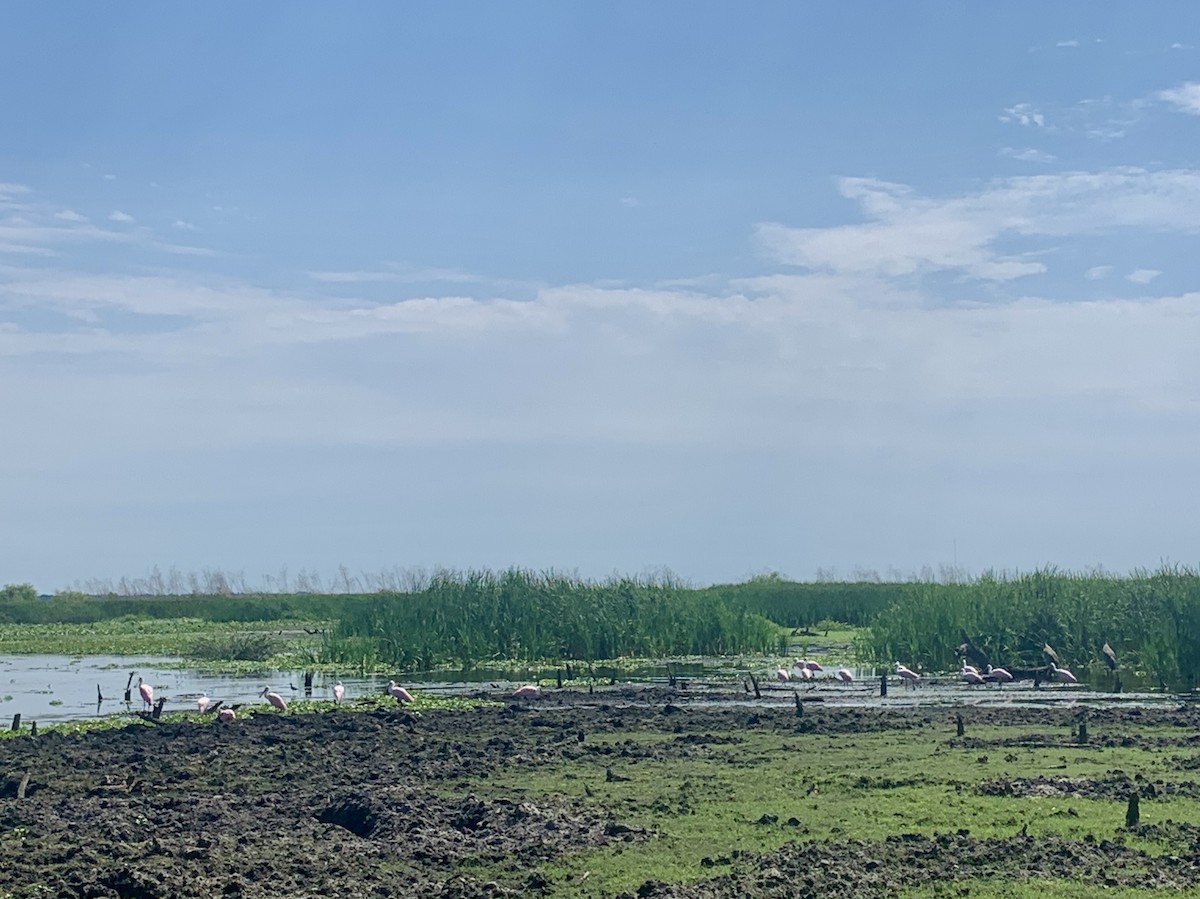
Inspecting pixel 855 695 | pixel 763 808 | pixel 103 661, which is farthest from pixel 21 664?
pixel 763 808

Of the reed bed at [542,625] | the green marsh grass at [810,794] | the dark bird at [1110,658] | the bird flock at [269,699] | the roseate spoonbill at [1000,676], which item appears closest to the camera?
the green marsh grass at [810,794]

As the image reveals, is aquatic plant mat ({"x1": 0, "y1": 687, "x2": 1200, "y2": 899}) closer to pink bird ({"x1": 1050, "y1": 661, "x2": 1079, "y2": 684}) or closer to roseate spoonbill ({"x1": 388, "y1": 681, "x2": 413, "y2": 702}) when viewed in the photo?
roseate spoonbill ({"x1": 388, "y1": 681, "x2": 413, "y2": 702})

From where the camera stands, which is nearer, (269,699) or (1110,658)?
(269,699)

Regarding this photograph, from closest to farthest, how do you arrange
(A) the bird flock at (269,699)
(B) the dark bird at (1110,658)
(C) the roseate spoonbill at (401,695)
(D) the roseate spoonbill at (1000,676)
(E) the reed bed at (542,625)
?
(A) the bird flock at (269,699)
(C) the roseate spoonbill at (401,695)
(D) the roseate spoonbill at (1000,676)
(B) the dark bird at (1110,658)
(E) the reed bed at (542,625)

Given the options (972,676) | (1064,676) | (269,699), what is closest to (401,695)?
(269,699)

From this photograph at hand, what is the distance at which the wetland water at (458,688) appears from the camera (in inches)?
948

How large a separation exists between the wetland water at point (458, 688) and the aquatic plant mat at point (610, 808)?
382 cm

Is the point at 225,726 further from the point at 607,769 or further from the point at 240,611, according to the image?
the point at 240,611

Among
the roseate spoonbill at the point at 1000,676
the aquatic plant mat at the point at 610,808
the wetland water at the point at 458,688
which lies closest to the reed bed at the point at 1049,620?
the wetland water at the point at 458,688

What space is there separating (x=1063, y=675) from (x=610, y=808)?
16.6m

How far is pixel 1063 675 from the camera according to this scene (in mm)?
27609

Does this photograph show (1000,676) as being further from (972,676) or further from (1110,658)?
(1110,658)

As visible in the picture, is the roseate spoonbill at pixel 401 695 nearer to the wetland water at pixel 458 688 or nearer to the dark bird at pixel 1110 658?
the wetland water at pixel 458 688

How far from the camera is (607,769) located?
15.7 meters
